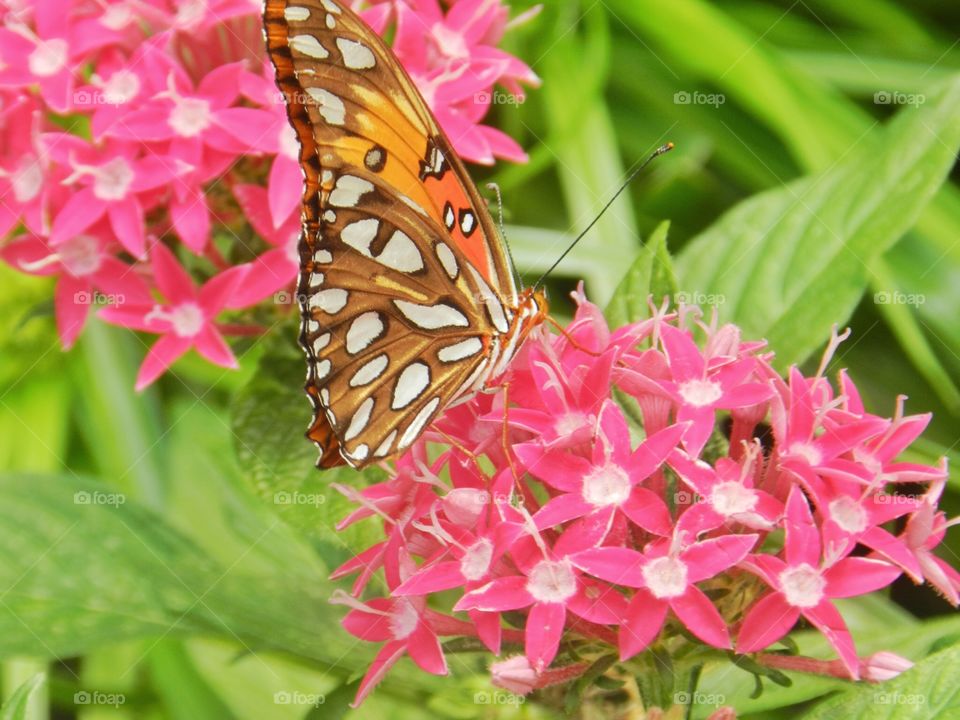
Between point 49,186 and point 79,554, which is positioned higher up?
point 49,186

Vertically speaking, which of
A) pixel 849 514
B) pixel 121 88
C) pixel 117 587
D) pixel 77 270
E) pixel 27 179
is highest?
pixel 121 88

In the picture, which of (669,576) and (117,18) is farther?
(117,18)

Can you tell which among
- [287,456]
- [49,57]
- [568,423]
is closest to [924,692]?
[568,423]

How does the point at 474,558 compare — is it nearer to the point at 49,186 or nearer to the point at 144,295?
the point at 144,295

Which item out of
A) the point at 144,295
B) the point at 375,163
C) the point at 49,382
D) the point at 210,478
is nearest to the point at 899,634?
the point at 375,163

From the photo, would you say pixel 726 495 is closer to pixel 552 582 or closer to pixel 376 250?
pixel 552 582

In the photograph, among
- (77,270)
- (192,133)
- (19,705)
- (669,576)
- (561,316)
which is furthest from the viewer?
(561,316)

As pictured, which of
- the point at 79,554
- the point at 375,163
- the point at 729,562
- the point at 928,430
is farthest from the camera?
the point at 928,430
